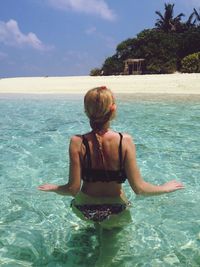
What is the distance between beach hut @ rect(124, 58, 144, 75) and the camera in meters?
42.7

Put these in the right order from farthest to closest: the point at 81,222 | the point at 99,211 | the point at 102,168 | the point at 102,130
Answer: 1. the point at 81,222
2. the point at 99,211
3. the point at 102,168
4. the point at 102,130

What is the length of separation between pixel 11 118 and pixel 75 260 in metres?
11.6

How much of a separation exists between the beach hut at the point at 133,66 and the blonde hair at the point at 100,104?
39436mm

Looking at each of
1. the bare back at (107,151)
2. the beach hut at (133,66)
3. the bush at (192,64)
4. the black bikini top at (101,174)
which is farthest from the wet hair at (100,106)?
the beach hut at (133,66)

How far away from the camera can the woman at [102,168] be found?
129 inches

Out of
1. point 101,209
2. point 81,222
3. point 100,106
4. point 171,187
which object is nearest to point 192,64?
point 81,222

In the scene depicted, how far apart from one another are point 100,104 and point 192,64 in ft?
115

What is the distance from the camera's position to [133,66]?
43.5 m

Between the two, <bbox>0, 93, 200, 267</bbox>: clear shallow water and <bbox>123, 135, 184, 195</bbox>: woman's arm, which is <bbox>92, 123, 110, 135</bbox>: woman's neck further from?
<bbox>0, 93, 200, 267</bbox>: clear shallow water

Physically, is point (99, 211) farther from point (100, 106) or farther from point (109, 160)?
point (100, 106)

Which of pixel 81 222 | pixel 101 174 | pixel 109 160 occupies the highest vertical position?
pixel 109 160

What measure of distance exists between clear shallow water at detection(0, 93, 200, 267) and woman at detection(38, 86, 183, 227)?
30cm

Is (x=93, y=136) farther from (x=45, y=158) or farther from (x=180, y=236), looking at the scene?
(x=45, y=158)

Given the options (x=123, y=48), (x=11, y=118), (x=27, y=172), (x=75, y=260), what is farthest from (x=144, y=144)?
(x=123, y=48)
